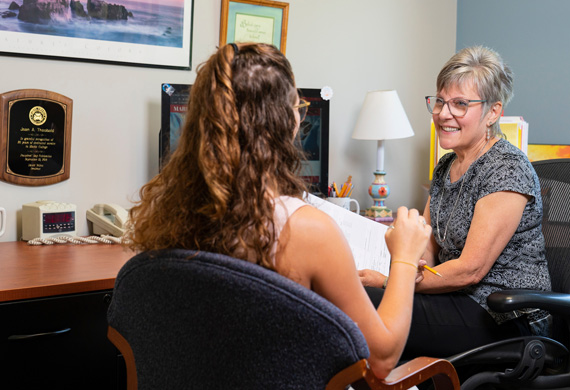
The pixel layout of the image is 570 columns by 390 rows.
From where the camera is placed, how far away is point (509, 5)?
2.77 metres

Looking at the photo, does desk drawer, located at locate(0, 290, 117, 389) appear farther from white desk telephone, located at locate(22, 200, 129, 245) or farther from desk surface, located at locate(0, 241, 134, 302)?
white desk telephone, located at locate(22, 200, 129, 245)

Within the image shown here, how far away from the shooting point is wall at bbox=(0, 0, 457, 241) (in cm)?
214

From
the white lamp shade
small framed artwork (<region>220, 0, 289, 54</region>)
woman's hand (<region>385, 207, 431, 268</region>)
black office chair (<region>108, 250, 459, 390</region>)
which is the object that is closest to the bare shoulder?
black office chair (<region>108, 250, 459, 390</region>)

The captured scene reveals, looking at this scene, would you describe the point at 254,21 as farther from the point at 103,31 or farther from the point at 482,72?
the point at 482,72

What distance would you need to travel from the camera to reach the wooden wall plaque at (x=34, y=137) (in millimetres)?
2000

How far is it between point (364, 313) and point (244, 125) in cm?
35

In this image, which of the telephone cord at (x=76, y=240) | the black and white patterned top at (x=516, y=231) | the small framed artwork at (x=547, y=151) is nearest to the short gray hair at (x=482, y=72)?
the black and white patterned top at (x=516, y=231)

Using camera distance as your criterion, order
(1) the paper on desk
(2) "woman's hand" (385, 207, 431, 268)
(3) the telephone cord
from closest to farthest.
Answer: (2) "woman's hand" (385, 207, 431, 268), (1) the paper on desk, (3) the telephone cord

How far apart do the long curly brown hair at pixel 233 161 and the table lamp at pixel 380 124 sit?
5.47 feet

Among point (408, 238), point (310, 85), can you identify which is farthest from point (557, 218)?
point (310, 85)

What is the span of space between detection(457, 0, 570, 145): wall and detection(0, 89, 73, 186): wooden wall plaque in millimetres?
1942

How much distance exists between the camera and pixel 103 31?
2.15 m

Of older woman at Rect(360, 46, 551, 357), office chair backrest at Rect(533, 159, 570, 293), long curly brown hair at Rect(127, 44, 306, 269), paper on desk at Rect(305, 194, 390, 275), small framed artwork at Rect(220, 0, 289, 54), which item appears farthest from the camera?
small framed artwork at Rect(220, 0, 289, 54)

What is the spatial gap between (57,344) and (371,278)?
84cm
